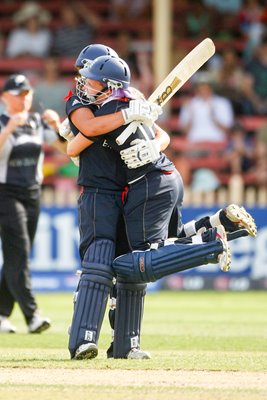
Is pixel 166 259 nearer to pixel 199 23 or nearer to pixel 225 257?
pixel 225 257

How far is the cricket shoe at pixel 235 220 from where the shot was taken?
7.02m

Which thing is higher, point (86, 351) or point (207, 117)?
point (207, 117)

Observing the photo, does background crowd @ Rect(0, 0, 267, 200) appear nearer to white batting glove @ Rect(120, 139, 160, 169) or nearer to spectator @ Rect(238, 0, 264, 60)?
spectator @ Rect(238, 0, 264, 60)

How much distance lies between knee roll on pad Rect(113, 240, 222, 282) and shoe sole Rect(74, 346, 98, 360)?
1.77ft

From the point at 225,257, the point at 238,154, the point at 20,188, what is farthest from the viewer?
the point at 238,154

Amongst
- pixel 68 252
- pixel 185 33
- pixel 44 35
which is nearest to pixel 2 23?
pixel 44 35

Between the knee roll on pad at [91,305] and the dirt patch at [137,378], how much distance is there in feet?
1.58

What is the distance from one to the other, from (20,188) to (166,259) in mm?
3014

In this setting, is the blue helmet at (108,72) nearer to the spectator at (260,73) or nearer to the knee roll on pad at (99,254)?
the knee roll on pad at (99,254)

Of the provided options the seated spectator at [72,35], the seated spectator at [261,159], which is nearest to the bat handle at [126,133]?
the seated spectator at [261,159]

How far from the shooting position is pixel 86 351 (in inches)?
272

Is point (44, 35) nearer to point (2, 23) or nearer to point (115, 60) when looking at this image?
point (2, 23)

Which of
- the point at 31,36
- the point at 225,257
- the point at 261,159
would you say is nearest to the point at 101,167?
the point at 225,257

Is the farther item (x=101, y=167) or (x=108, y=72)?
(x=101, y=167)
